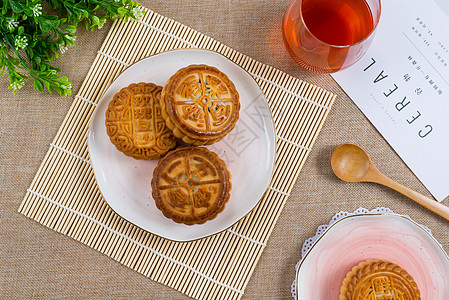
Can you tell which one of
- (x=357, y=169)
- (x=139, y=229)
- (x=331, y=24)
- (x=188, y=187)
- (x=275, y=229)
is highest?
(x=331, y=24)

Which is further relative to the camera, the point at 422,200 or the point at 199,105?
the point at 422,200

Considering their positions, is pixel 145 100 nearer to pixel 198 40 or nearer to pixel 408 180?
pixel 198 40

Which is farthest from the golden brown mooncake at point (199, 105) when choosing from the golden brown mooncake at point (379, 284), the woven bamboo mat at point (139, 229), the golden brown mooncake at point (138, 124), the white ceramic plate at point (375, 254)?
the golden brown mooncake at point (379, 284)

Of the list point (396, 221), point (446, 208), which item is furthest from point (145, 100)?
point (446, 208)

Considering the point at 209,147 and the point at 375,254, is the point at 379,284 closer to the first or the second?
the point at 375,254

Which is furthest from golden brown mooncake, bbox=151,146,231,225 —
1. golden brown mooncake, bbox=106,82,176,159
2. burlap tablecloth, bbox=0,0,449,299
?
burlap tablecloth, bbox=0,0,449,299

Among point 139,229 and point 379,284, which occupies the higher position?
point 379,284

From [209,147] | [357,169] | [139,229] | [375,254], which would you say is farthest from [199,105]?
[375,254]
